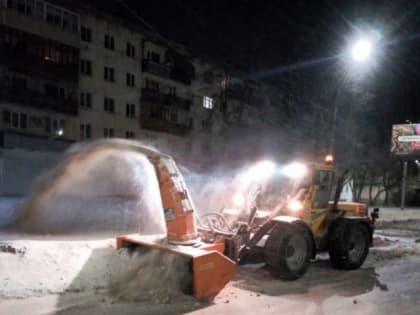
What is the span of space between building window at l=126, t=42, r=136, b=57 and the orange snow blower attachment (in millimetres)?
32296

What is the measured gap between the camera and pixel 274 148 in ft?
147

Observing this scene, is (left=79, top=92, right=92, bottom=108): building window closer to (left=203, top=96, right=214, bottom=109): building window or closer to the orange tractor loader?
(left=203, top=96, right=214, bottom=109): building window

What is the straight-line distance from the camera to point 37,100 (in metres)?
29.5

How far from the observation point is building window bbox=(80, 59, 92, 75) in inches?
1333

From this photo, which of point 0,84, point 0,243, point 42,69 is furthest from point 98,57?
point 0,243

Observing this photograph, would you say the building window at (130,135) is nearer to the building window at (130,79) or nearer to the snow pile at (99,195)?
the building window at (130,79)

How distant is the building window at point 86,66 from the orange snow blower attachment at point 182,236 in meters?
28.2

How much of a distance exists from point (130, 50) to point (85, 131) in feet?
28.1

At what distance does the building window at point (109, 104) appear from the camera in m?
35.9

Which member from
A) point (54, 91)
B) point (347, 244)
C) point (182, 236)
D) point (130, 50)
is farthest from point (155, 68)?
point (182, 236)

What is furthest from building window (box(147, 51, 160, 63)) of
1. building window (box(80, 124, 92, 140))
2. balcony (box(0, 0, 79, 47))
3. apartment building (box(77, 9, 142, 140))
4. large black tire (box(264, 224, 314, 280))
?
large black tire (box(264, 224, 314, 280))

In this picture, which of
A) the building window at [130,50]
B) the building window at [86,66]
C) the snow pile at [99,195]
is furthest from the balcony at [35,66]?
the snow pile at [99,195]

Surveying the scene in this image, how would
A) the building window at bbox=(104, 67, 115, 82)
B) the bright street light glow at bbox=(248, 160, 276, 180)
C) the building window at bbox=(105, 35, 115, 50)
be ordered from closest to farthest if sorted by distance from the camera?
the bright street light glow at bbox=(248, 160, 276, 180), the building window at bbox=(104, 67, 115, 82), the building window at bbox=(105, 35, 115, 50)

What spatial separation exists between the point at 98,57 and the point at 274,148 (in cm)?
1857
